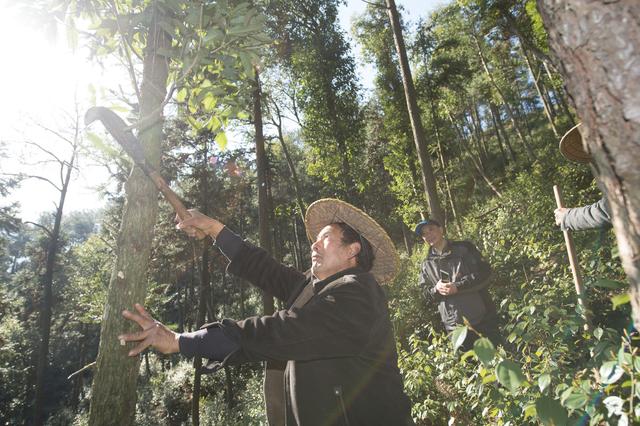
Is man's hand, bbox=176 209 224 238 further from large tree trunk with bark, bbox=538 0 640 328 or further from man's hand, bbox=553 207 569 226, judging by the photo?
man's hand, bbox=553 207 569 226

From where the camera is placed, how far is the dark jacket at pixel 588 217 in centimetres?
296

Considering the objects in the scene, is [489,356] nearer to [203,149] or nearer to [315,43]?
[315,43]

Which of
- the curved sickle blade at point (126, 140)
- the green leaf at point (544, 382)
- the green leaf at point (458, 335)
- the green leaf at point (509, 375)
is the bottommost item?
the green leaf at point (544, 382)

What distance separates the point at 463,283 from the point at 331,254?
286 centimetres

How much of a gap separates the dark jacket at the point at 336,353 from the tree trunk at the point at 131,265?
116 cm

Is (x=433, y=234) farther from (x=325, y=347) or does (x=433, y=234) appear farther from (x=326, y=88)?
(x=326, y=88)

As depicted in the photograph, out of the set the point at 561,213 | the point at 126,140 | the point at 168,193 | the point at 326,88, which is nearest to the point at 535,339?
the point at 561,213

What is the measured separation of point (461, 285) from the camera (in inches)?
187

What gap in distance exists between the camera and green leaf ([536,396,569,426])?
4.70ft

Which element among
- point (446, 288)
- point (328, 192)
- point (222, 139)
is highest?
point (328, 192)

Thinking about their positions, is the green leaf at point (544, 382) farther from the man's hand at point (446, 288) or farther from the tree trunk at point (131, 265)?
the man's hand at point (446, 288)

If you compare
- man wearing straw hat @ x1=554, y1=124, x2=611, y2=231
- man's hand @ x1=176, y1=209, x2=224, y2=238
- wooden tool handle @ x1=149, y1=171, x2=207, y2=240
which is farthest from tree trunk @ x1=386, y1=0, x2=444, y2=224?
wooden tool handle @ x1=149, y1=171, x2=207, y2=240

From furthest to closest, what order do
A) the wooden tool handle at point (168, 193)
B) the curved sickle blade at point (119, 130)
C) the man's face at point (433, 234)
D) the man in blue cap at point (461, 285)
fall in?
the man's face at point (433, 234) < the man in blue cap at point (461, 285) < the wooden tool handle at point (168, 193) < the curved sickle blade at point (119, 130)

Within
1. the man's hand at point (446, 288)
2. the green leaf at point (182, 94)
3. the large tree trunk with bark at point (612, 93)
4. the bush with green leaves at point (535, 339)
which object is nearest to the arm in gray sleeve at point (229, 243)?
the green leaf at point (182, 94)
